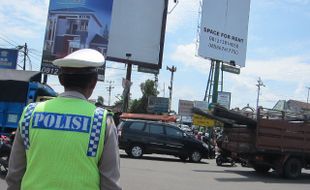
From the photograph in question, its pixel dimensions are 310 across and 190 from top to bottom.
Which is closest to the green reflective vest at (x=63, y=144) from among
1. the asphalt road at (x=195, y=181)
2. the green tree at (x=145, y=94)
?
the asphalt road at (x=195, y=181)

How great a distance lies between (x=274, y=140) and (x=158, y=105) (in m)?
54.5

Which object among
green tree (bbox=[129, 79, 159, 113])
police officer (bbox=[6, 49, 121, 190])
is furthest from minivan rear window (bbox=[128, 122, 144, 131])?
green tree (bbox=[129, 79, 159, 113])

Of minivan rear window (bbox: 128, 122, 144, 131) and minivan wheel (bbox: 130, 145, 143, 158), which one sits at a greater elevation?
minivan rear window (bbox: 128, 122, 144, 131)

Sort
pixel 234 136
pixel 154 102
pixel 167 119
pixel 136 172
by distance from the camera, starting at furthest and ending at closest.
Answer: pixel 154 102 → pixel 167 119 → pixel 234 136 → pixel 136 172

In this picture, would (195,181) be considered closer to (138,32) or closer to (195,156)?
(195,156)

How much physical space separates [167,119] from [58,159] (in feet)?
139

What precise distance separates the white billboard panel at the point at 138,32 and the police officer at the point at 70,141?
120 ft

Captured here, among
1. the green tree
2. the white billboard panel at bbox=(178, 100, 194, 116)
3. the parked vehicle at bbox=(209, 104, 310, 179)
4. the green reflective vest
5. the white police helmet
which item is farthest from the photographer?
the green tree

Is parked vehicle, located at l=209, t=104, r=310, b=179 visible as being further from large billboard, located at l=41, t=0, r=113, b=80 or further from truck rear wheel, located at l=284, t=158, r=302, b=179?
large billboard, located at l=41, t=0, r=113, b=80

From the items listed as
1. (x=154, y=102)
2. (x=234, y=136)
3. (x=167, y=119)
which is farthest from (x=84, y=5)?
(x=154, y=102)

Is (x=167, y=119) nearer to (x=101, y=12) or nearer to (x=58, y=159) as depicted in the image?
(x=101, y=12)

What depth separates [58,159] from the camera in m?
2.63

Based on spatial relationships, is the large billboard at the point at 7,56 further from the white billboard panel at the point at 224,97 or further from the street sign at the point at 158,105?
the street sign at the point at 158,105

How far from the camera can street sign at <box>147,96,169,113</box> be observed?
7169 cm
